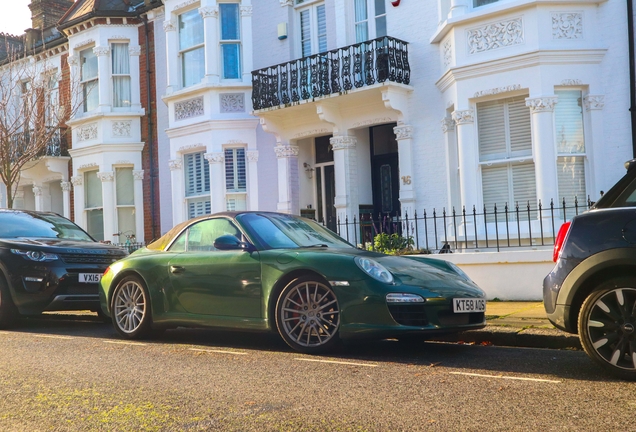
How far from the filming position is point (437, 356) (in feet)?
22.0

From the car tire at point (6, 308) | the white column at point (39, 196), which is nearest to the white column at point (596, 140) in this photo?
the car tire at point (6, 308)

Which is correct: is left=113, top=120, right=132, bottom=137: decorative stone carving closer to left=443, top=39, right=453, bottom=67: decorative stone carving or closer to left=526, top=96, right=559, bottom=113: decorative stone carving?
left=443, top=39, right=453, bottom=67: decorative stone carving

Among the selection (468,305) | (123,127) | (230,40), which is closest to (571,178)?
(468,305)

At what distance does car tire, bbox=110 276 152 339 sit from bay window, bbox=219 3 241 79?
10665 millimetres

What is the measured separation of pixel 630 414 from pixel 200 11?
16.1 m

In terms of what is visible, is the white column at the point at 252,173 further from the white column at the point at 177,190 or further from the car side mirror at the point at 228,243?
the car side mirror at the point at 228,243

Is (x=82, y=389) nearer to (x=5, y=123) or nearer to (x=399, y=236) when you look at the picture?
(x=399, y=236)

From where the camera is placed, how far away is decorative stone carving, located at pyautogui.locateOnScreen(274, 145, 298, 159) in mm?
17141

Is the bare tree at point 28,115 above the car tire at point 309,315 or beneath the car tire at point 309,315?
above

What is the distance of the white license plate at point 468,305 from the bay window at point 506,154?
6.36 metres

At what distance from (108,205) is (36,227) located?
1031 centimetres

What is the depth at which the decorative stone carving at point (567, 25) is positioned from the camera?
1261cm

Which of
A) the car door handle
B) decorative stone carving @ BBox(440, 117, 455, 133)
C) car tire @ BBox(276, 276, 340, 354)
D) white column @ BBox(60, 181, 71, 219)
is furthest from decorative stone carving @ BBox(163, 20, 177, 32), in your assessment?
car tire @ BBox(276, 276, 340, 354)

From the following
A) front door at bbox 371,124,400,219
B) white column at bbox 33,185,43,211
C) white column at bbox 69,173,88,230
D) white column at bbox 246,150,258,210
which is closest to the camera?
front door at bbox 371,124,400,219
